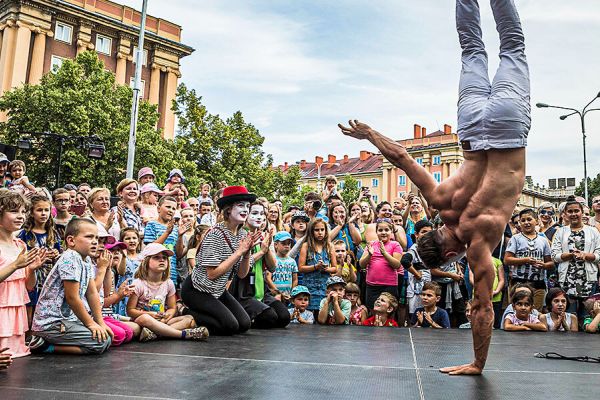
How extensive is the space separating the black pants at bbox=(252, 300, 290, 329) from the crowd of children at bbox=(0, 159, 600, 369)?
13mm

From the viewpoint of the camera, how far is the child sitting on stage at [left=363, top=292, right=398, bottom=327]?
674 cm

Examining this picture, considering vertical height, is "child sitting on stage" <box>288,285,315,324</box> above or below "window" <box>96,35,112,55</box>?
below

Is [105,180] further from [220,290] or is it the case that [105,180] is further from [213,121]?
[220,290]

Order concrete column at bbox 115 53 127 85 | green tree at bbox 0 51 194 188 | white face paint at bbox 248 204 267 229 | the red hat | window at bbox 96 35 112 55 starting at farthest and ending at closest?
1. concrete column at bbox 115 53 127 85
2. window at bbox 96 35 112 55
3. green tree at bbox 0 51 194 188
4. white face paint at bbox 248 204 267 229
5. the red hat

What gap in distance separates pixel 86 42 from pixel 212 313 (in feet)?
112

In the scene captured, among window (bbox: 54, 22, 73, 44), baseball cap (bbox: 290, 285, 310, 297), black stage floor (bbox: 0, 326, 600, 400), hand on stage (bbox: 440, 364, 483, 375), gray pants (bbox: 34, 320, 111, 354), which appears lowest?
black stage floor (bbox: 0, 326, 600, 400)

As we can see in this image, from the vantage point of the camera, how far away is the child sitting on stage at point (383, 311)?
265 inches

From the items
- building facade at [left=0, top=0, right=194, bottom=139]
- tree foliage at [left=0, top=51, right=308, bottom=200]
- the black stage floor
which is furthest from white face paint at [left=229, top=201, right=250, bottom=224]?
building facade at [left=0, top=0, right=194, bottom=139]

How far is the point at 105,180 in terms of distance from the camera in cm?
2381

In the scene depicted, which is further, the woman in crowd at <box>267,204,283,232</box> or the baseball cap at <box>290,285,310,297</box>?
the woman in crowd at <box>267,204,283,232</box>

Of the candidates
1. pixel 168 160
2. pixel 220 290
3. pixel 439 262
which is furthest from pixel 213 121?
pixel 439 262

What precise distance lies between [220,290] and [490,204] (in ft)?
10.3

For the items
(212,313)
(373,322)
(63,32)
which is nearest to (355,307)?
(373,322)

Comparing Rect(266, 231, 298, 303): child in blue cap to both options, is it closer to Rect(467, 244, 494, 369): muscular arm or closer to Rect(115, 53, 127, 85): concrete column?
Rect(467, 244, 494, 369): muscular arm
